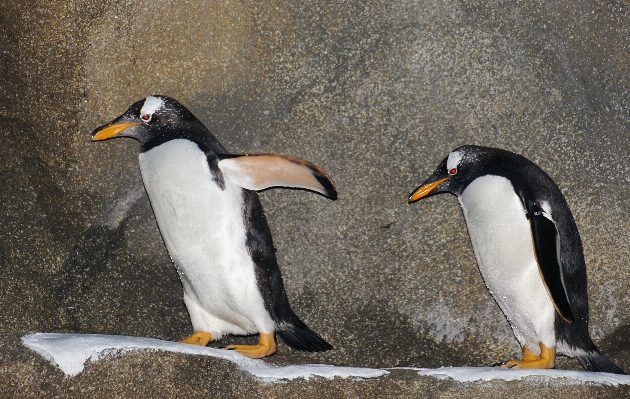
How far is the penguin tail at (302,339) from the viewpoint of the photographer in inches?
117

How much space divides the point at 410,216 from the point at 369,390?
0.91 meters

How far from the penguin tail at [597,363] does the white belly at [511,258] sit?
14 cm

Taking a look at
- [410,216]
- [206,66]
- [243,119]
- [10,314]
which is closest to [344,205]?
[410,216]

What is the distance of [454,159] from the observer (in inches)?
123

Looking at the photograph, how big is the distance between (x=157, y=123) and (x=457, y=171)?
1.10m

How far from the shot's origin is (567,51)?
325 cm

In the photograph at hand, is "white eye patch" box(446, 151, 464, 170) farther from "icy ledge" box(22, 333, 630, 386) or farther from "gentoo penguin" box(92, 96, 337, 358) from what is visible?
"icy ledge" box(22, 333, 630, 386)

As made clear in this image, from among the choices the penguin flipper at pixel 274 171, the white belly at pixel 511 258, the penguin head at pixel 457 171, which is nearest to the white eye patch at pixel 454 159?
the penguin head at pixel 457 171

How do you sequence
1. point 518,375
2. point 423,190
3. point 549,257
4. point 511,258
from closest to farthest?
1. point 518,375
2. point 549,257
3. point 511,258
4. point 423,190

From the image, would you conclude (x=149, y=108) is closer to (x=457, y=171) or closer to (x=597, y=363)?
(x=457, y=171)

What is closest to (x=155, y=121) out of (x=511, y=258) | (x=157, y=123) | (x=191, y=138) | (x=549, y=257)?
(x=157, y=123)

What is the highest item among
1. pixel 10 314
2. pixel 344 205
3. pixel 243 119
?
pixel 243 119

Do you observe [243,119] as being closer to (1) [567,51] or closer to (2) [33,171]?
(2) [33,171]

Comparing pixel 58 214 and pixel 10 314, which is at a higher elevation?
pixel 58 214
